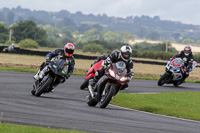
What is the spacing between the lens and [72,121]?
9250mm

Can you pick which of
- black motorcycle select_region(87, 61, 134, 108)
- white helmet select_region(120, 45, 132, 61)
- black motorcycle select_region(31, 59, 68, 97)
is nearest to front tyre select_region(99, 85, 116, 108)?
black motorcycle select_region(87, 61, 134, 108)

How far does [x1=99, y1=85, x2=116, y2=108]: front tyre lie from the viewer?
39.1 ft

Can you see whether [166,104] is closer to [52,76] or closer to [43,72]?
[52,76]

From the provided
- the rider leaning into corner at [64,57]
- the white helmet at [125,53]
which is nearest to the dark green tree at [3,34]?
the rider leaning into corner at [64,57]

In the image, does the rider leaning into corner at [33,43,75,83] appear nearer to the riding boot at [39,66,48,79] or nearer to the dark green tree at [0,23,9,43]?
the riding boot at [39,66,48,79]

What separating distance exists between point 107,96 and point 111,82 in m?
0.40

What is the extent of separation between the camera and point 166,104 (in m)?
15.1

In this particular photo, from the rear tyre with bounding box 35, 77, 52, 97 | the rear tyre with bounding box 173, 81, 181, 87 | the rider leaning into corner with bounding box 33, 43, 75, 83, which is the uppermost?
the rider leaning into corner with bounding box 33, 43, 75, 83

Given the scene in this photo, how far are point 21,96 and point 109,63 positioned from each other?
285 centimetres

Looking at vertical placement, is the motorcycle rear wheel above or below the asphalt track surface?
below

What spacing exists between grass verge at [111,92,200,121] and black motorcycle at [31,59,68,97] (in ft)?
6.35

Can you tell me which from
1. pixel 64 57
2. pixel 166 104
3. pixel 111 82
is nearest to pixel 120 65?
pixel 111 82

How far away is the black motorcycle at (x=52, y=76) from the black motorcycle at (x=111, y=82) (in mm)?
1601

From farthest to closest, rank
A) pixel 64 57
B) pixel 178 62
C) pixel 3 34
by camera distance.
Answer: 1. pixel 3 34
2. pixel 178 62
3. pixel 64 57
